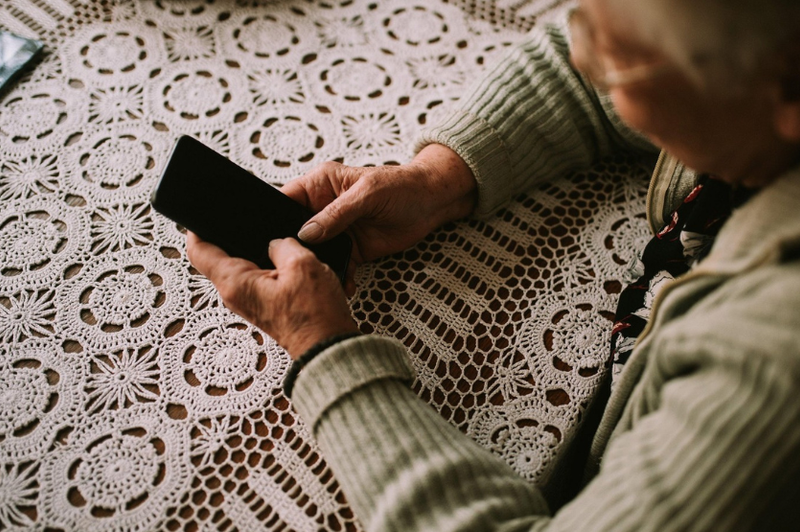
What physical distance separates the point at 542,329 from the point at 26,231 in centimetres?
Answer: 70

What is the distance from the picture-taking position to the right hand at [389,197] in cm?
69

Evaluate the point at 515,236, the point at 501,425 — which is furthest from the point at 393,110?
the point at 501,425

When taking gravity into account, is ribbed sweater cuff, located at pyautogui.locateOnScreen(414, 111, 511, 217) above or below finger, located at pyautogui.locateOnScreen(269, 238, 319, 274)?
above

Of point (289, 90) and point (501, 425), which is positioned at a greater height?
point (289, 90)

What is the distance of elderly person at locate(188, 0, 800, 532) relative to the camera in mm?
367

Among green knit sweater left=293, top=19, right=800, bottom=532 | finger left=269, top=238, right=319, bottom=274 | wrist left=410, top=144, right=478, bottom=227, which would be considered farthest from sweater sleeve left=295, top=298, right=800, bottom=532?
wrist left=410, top=144, right=478, bottom=227

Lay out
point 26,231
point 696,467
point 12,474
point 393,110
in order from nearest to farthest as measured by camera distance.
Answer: point 696,467, point 12,474, point 26,231, point 393,110

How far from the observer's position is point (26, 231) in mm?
704

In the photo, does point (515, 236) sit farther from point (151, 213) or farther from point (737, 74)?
point (151, 213)

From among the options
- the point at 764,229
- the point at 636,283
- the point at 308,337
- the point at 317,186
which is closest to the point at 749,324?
the point at 764,229

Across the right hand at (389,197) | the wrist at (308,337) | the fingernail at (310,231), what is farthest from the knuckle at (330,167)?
the wrist at (308,337)

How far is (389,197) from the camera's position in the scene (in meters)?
0.69

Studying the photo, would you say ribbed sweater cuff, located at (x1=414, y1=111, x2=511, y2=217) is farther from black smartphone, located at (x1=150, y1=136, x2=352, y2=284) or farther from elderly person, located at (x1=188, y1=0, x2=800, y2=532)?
black smartphone, located at (x1=150, y1=136, x2=352, y2=284)

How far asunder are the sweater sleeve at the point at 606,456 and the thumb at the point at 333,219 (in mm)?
164
